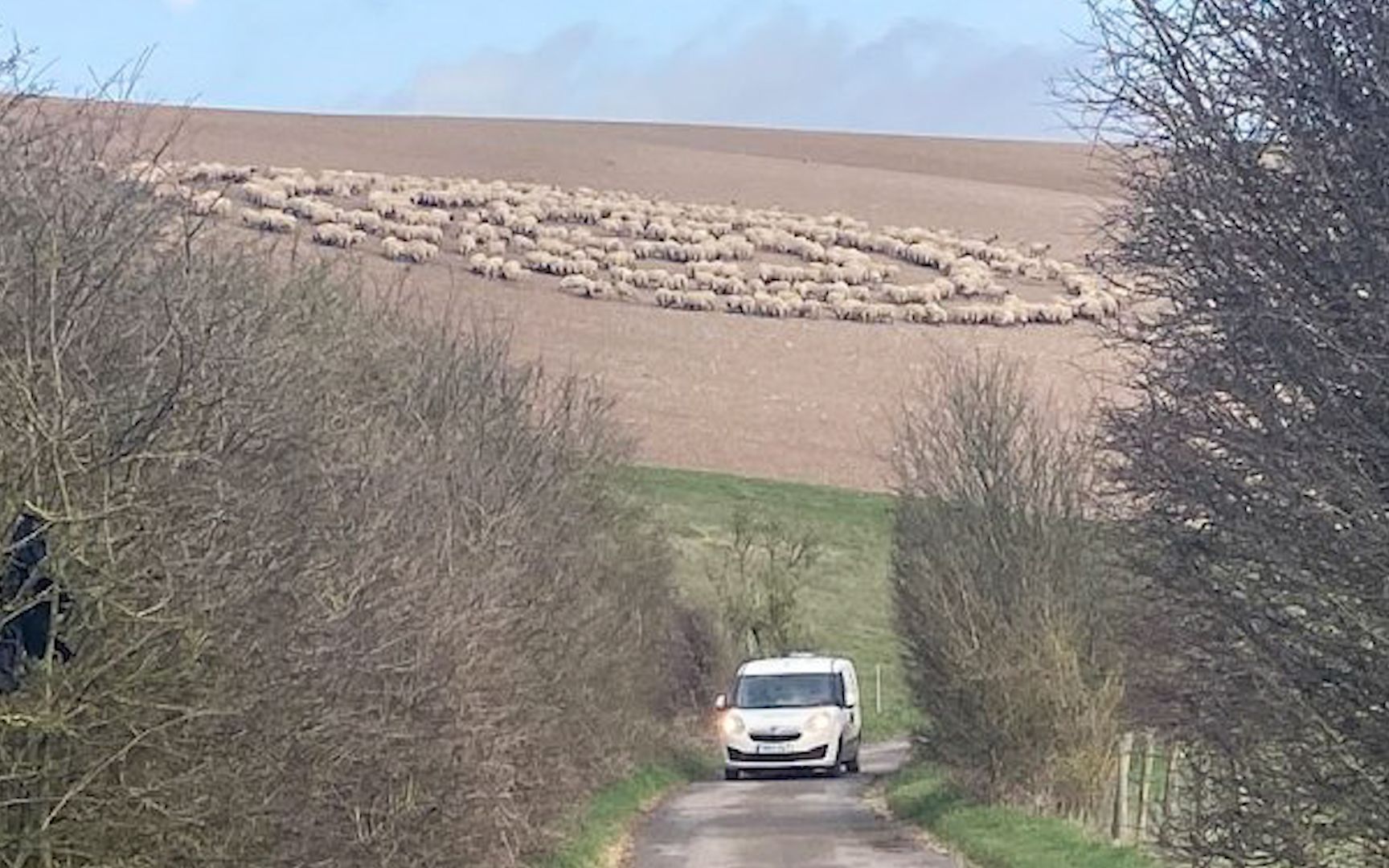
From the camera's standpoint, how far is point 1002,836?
852 inches

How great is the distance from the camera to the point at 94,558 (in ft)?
29.2

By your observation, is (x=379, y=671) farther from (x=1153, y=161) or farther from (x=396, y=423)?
(x=1153, y=161)

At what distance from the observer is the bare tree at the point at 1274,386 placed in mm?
7004

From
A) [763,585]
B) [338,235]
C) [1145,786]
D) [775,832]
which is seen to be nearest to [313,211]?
[338,235]

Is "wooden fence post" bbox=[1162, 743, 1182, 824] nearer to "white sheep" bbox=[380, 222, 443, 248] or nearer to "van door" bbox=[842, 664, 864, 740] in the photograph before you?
"van door" bbox=[842, 664, 864, 740]

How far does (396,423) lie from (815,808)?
13.6 metres

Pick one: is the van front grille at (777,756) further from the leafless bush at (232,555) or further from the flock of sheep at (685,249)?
the flock of sheep at (685,249)

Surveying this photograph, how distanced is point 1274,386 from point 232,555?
4.57 meters

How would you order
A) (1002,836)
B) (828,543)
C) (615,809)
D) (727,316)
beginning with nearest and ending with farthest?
(1002,836)
(615,809)
(828,543)
(727,316)

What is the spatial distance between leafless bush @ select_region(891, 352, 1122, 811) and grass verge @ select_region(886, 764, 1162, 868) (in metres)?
0.52

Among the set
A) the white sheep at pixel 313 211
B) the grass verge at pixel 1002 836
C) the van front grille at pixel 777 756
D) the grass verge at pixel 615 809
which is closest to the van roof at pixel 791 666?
the van front grille at pixel 777 756

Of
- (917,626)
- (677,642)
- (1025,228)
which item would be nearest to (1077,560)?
(917,626)

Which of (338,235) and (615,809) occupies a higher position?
(338,235)

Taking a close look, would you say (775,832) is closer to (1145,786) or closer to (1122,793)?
(1122,793)
